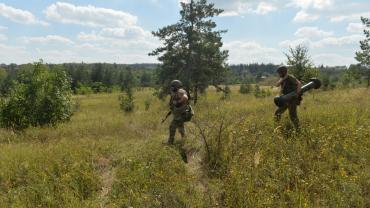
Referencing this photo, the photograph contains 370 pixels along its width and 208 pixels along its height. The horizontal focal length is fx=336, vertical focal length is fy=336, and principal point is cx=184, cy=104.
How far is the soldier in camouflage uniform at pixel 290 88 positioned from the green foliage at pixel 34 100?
31.2 feet

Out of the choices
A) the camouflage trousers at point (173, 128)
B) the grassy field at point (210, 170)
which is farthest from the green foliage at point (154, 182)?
the camouflage trousers at point (173, 128)

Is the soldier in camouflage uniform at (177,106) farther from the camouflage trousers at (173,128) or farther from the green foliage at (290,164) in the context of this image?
the green foliage at (290,164)

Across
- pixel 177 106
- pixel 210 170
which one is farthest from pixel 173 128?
pixel 210 170

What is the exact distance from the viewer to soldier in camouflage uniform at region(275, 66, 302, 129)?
314 inches

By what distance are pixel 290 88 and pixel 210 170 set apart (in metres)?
3.16

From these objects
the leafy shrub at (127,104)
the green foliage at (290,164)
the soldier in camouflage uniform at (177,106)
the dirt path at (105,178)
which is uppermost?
the soldier in camouflage uniform at (177,106)

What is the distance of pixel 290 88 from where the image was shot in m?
8.17

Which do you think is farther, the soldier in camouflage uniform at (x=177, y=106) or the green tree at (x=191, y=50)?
the green tree at (x=191, y=50)

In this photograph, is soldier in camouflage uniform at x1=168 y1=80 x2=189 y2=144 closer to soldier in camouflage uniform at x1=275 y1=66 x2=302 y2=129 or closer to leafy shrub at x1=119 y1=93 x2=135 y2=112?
soldier in camouflage uniform at x1=275 y1=66 x2=302 y2=129

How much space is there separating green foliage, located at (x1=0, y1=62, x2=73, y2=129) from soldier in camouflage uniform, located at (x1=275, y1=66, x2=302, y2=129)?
31.2 ft

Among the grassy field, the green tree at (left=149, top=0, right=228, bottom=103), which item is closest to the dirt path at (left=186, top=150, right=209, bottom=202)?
the grassy field

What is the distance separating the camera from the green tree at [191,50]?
23.9 metres

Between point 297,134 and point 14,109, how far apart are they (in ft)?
37.9

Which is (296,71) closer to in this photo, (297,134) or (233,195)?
(297,134)
